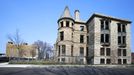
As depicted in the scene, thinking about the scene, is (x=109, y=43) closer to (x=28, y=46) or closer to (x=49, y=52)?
(x=49, y=52)

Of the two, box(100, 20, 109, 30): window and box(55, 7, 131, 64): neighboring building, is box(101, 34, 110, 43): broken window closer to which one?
box(55, 7, 131, 64): neighboring building

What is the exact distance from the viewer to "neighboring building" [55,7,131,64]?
165 feet

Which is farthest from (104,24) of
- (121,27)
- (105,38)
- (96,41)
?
(96,41)

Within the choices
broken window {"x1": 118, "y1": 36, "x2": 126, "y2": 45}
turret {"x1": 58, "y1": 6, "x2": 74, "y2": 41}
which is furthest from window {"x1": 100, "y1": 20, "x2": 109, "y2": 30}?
turret {"x1": 58, "y1": 6, "x2": 74, "y2": 41}

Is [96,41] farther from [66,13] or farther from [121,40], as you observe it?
[66,13]

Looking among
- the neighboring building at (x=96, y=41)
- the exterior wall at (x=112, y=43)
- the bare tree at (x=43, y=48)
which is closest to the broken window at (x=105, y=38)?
the neighboring building at (x=96, y=41)

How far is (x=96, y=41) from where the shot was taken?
5038cm

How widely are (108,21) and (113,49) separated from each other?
24.8 feet

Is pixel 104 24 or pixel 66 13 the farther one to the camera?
pixel 66 13

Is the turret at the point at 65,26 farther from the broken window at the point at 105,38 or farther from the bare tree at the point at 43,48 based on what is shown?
the bare tree at the point at 43,48

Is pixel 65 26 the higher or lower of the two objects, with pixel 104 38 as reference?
higher

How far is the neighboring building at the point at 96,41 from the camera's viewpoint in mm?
50353

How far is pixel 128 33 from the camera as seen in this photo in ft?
175

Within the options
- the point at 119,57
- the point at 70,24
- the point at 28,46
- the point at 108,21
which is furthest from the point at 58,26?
the point at 28,46
